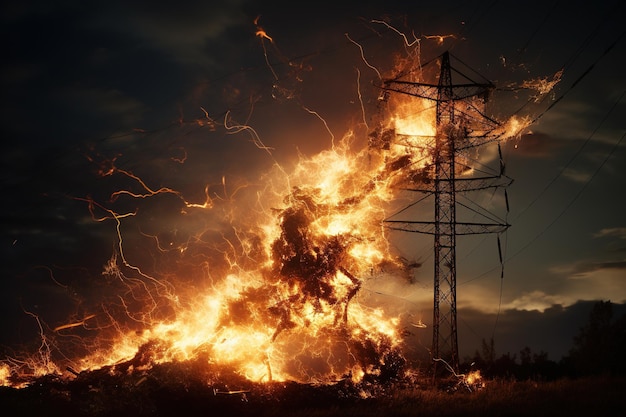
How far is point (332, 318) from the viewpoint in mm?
29219

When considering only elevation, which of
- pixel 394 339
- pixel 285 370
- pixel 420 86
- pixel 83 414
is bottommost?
pixel 83 414

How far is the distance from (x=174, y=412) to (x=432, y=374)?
634 inches

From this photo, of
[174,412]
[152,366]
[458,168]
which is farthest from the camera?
[458,168]

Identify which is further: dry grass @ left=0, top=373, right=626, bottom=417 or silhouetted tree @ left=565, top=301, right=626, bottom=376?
silhouetted tree @ left=565, top=301, right=626, bottom=376

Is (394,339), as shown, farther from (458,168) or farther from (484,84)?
(484,84)

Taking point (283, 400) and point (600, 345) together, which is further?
point (600, 345)

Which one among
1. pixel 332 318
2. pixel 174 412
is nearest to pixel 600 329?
pixel 332 318

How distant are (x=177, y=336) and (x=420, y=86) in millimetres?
20437

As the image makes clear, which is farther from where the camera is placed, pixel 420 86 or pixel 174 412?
pixel 420 86

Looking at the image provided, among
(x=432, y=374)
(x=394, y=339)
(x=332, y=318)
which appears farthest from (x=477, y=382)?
(x=332, y=318)

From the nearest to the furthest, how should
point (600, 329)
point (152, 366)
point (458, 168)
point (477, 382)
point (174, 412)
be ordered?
1. point (174, 412)
2. point (152, 366)
3. point (477, 382)
4. point (458, 168)
5. point (600, 329)

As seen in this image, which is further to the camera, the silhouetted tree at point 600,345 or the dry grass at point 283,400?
the silhouetted tree at point 600,345

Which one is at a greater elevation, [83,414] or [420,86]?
[420,86]

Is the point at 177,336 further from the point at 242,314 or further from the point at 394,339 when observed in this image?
the point at 394,339
